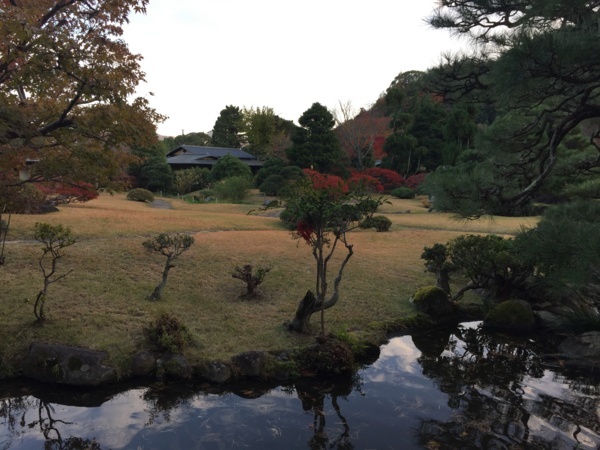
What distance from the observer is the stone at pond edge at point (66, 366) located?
21.0 ft

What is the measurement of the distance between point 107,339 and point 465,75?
286 inches

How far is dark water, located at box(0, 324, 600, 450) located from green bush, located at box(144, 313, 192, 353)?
2.16ft

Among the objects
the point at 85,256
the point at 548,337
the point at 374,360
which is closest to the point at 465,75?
the point at 374,360

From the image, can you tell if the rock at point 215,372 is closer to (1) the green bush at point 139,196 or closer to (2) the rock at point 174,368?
(2) the rock at point 174,368

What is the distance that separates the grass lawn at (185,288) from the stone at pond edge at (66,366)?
0.28 meters

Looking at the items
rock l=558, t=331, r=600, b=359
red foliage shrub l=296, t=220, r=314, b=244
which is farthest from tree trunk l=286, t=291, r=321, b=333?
rock l=558, t=331, r=600, b=359

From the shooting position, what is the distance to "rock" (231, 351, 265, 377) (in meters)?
6.86

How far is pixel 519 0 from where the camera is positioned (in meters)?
5.80

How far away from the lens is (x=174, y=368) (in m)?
6.74

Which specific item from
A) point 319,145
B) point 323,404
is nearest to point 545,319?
point 323,404

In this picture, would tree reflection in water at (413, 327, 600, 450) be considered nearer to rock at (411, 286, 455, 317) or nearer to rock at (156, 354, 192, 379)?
rock at (411, 286, 455, 317)

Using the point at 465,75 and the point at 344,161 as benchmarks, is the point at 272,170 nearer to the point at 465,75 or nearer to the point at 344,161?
the point at 344,161

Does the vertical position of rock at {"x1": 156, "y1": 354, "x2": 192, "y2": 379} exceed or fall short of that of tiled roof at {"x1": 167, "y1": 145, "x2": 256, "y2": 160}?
it falls short

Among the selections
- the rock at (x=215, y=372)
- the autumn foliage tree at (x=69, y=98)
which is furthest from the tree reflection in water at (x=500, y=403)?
the autumn foliage tree at (x=69, y=98)
